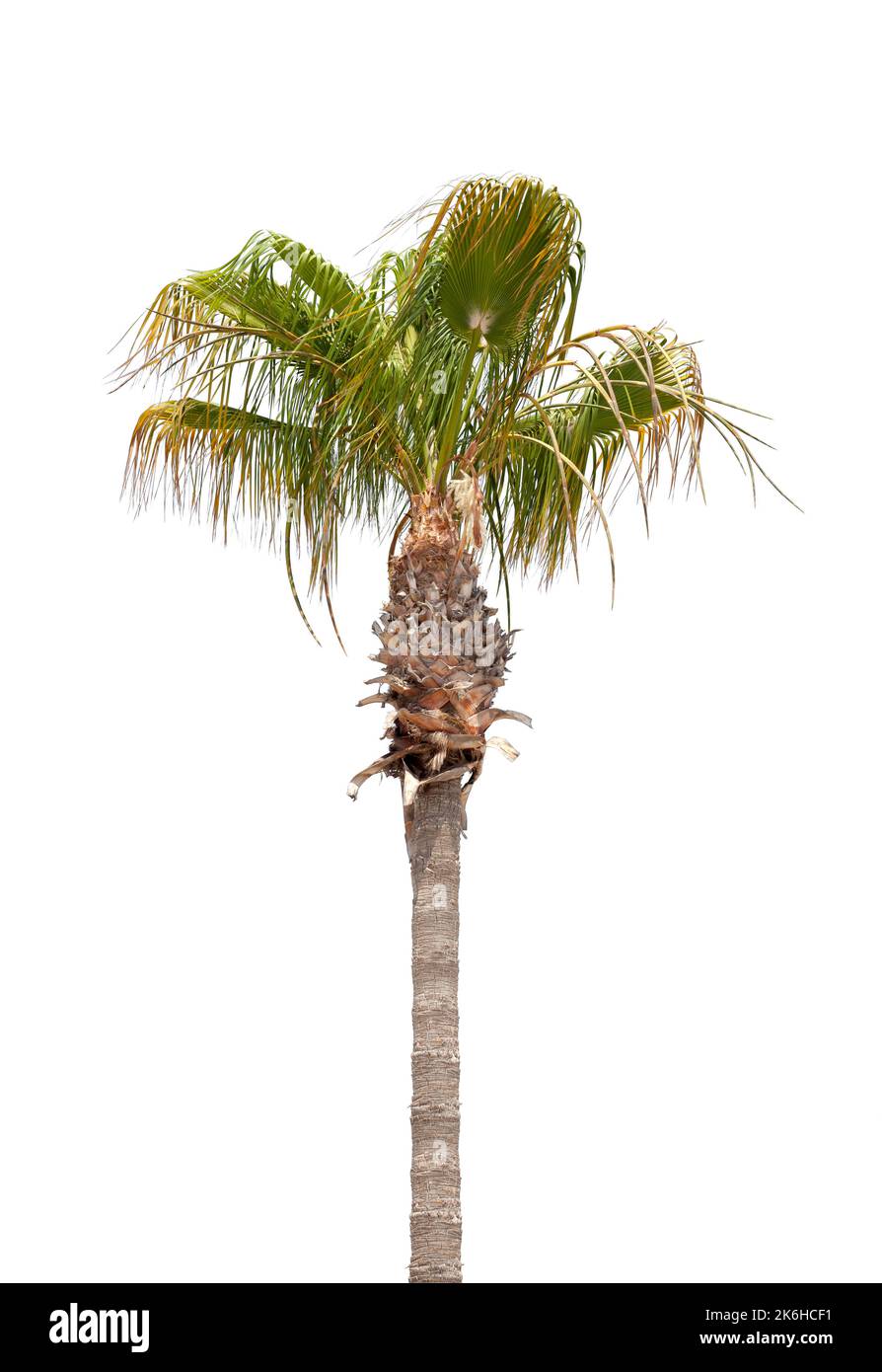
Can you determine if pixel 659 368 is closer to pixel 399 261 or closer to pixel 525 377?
pixel 525 377

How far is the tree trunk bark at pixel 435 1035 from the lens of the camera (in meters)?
10.3

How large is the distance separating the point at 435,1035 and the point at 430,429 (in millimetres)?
3711

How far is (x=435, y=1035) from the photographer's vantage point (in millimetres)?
10641

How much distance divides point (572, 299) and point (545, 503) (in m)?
1.48

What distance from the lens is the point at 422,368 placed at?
11055 mm

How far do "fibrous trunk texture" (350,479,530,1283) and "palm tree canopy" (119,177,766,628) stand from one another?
0.48 meters

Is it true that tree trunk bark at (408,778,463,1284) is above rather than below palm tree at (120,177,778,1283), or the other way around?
below

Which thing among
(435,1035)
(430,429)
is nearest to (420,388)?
(430,429)

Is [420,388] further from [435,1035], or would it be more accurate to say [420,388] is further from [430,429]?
[435,1035]

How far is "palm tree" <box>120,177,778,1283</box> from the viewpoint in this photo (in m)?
10.5

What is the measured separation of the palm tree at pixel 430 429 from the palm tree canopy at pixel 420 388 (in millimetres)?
14
